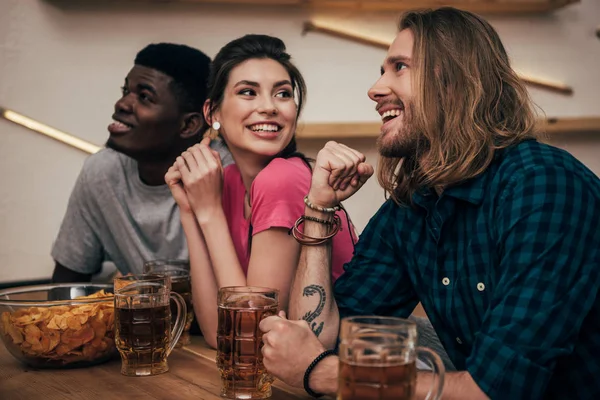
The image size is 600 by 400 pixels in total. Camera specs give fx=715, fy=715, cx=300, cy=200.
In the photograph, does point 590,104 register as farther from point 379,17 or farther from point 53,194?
point 53,194

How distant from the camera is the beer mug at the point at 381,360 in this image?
2.62 feet

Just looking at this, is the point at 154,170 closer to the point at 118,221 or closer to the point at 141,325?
the point at 118,221

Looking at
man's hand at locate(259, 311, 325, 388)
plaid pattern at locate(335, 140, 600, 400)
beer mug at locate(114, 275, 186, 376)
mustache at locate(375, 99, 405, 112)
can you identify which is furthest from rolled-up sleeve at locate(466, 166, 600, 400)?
beer mug at locate(114, 275, 186, 376)

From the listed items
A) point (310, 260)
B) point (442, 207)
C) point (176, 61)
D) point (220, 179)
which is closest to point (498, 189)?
point (442, 207)

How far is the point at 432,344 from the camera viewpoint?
151 cm

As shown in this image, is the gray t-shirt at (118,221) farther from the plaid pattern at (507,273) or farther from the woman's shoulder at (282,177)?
the plaid pattern at (507,273)

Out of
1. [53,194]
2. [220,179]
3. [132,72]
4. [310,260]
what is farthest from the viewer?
[53,194]

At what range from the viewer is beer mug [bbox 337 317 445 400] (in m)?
0.80

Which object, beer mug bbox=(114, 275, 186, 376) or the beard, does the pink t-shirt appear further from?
beer mug bbox=(114, 275, 186, 376)

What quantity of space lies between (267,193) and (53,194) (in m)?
1.91

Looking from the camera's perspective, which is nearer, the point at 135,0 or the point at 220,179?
the point at 220,179

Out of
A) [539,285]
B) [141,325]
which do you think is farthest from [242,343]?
[539,285]

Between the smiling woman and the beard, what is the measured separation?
0.26 meters

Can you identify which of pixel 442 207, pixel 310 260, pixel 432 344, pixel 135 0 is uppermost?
pixel 135 0
